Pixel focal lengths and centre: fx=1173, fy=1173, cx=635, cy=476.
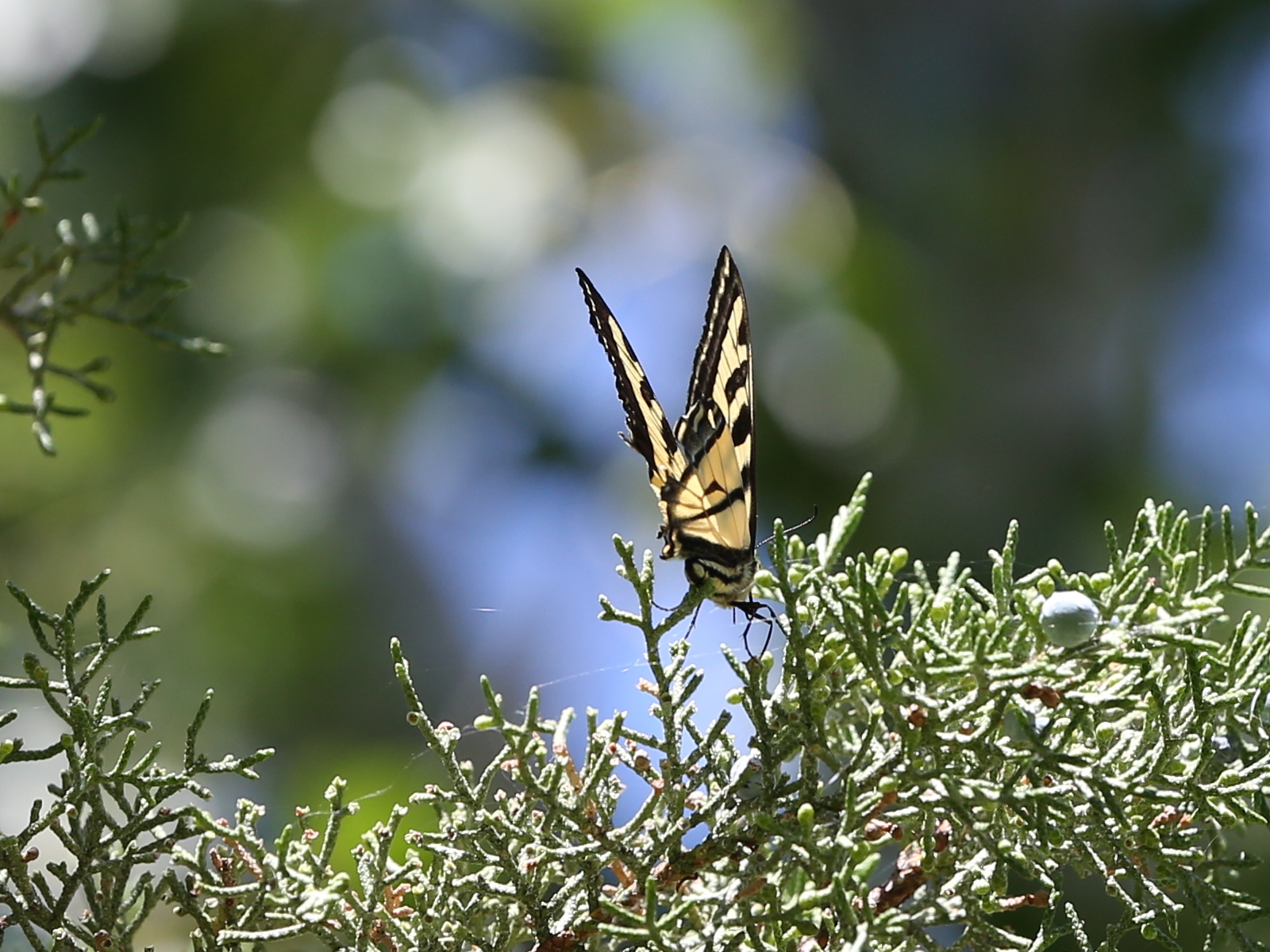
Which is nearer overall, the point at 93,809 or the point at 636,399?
the point at 93,809

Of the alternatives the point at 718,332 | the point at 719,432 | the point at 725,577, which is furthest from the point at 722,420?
the point at 725,577

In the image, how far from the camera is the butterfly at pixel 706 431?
1587 mm

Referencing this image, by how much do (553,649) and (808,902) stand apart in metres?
4.35

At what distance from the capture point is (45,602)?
16.1 feet

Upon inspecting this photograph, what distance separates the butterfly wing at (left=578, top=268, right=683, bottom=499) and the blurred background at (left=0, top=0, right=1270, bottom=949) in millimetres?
3490

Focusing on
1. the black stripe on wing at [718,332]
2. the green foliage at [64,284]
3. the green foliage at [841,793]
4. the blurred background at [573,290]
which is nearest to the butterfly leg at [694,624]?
the green foliage at [841,793]

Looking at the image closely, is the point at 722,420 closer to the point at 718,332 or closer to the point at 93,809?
the point at 718,332

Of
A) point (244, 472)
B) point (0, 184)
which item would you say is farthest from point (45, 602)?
point (0, 184)

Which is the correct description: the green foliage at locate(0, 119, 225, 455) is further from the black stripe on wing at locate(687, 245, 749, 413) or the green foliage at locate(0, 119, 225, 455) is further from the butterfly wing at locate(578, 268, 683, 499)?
the black stripe on wing at locate(687, 245, 749, 413)

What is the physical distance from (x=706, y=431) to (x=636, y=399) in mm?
120

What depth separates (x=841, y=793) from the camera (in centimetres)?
122

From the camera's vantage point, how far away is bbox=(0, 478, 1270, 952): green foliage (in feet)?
3.77

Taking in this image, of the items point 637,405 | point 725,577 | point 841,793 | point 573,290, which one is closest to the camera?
point 841,793

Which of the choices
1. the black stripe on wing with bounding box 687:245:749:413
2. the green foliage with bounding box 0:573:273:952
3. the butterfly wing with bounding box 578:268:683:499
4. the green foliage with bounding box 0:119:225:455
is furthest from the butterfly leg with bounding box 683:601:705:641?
the green foliage with bounding box 0:119:225:455
